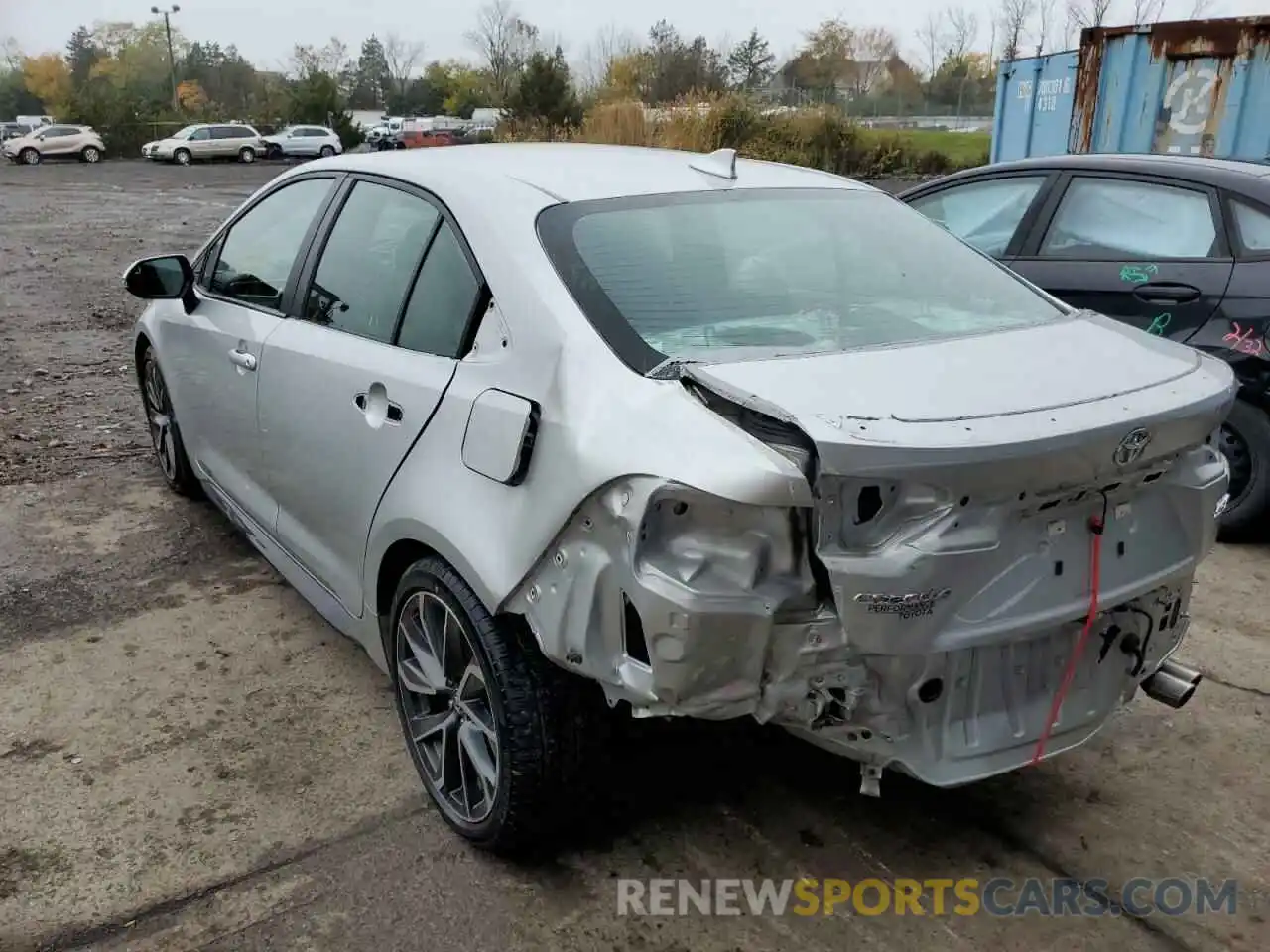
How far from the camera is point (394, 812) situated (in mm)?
2840

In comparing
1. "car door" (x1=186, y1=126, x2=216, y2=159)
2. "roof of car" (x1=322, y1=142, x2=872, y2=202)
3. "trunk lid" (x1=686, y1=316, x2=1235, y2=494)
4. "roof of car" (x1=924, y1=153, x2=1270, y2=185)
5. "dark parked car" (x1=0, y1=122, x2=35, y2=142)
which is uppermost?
"roof of car" (x1=322, y1=142, x2=872, y2=202)

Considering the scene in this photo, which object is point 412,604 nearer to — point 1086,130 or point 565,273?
point 565,273

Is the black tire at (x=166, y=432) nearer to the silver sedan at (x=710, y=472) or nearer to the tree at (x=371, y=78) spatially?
the silver sedan at (x=710, y=472)

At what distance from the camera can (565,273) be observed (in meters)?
2.49

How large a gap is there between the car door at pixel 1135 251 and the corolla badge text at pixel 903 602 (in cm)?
316

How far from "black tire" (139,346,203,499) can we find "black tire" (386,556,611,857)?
2.75m

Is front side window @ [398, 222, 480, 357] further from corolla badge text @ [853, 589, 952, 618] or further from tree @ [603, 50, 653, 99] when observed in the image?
tree @ [603, 50, 653, 99]

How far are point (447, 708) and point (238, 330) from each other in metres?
1.69

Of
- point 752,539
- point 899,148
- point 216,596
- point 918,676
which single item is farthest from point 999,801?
point 899,148

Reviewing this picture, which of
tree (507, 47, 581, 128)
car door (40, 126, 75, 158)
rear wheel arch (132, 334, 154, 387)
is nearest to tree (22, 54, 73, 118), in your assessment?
car door (40, 126, 75, 158)

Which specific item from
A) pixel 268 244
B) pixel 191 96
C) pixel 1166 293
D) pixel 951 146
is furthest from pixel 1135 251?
pixel 191 96

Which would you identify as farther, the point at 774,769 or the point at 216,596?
the point at 216,596

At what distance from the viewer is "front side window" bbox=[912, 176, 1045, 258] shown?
531 centimetres

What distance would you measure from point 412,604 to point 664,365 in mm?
967
